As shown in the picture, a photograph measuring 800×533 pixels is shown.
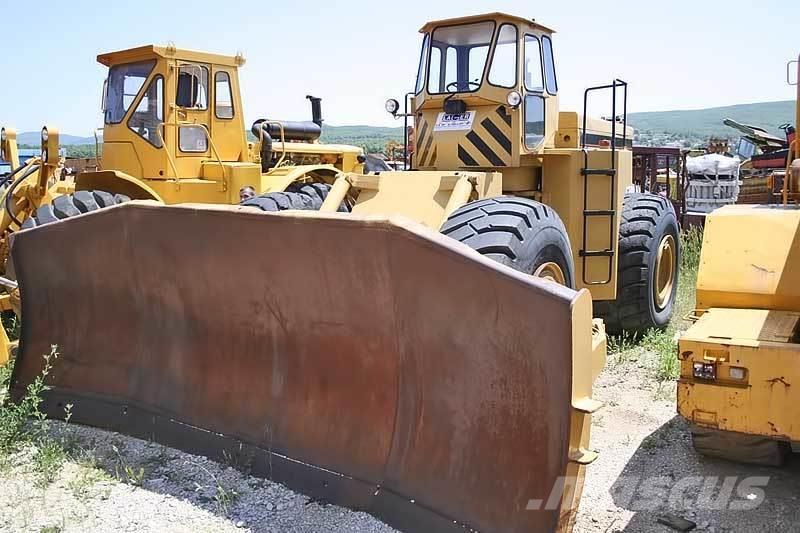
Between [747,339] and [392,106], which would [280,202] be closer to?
[392,106]

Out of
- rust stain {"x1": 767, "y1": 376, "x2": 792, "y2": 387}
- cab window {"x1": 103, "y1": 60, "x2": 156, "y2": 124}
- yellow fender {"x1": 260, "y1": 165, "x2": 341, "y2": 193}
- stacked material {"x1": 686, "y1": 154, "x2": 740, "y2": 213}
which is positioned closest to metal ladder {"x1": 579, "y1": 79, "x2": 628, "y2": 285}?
rust stain {"x1": 767, "y1": 376, "x2": 792, "y2": 387}

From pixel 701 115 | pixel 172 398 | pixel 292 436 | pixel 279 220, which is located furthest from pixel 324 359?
pixel 701 115

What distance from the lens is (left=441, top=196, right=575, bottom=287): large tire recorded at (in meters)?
4.21

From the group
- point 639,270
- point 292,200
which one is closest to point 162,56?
point 292,200

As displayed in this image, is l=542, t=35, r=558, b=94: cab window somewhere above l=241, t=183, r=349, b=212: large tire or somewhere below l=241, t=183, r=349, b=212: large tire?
above

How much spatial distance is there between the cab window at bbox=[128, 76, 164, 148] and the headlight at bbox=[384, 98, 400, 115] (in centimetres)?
311

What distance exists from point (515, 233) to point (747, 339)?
1.31 meters

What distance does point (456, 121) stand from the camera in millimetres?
6355

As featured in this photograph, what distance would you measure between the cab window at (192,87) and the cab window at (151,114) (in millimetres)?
203

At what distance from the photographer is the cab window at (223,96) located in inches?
356

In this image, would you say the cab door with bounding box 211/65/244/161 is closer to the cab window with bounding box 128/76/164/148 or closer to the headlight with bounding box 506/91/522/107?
the cab window with bounding box 128/76/164/148

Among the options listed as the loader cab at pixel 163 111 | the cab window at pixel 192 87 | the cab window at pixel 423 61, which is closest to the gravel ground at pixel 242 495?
the cab window at pixel 423 61

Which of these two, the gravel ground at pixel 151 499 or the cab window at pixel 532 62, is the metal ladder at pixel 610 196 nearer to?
the cab window at pixel 532 62

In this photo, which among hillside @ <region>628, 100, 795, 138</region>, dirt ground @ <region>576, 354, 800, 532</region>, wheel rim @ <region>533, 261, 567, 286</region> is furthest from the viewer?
hillside @ <region>628, 100, 795, 138</region>
